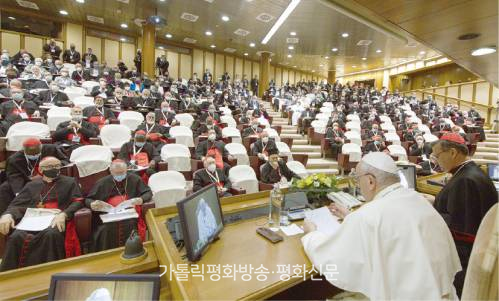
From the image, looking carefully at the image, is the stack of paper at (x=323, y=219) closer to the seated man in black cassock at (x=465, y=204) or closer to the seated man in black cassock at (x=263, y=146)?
the seated man in black cassock at (x=465, y=204)

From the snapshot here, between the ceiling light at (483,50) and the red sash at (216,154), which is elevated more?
the ceiling light at (483,50)

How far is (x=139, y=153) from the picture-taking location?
4762 millimetres

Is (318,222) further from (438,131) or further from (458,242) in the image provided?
(438,131)

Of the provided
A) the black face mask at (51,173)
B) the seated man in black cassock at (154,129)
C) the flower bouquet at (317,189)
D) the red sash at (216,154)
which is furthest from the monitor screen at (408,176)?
the seated man in black cassock at (154,129)

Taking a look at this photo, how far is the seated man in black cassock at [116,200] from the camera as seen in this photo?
2758 mm

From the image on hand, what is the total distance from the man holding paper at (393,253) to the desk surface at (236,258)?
0.20 m

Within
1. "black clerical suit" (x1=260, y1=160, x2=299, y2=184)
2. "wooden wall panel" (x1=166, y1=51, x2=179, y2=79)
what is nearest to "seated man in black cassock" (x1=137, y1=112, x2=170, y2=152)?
"black clerical suit" (x1=260, y1=160, x2=299, y2=184)

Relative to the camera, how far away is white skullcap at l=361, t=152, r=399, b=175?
146 centimetres

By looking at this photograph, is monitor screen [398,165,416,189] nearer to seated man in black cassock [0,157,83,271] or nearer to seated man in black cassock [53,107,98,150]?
seated man in black cassock [0,157,83,271]

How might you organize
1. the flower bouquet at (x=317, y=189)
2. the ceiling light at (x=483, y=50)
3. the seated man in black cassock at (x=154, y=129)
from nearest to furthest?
the flower bouquet at (x=317, y=189) < the ceiling light at (x=483, y=50) < the seated man in black cassock at (x=154, y=129)

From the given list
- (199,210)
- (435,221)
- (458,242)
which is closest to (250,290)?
(199,210)

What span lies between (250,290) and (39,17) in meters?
15.2

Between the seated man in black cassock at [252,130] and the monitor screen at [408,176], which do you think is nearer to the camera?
the monitor screen at [408,176]

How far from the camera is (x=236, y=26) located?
1145 centimetres
